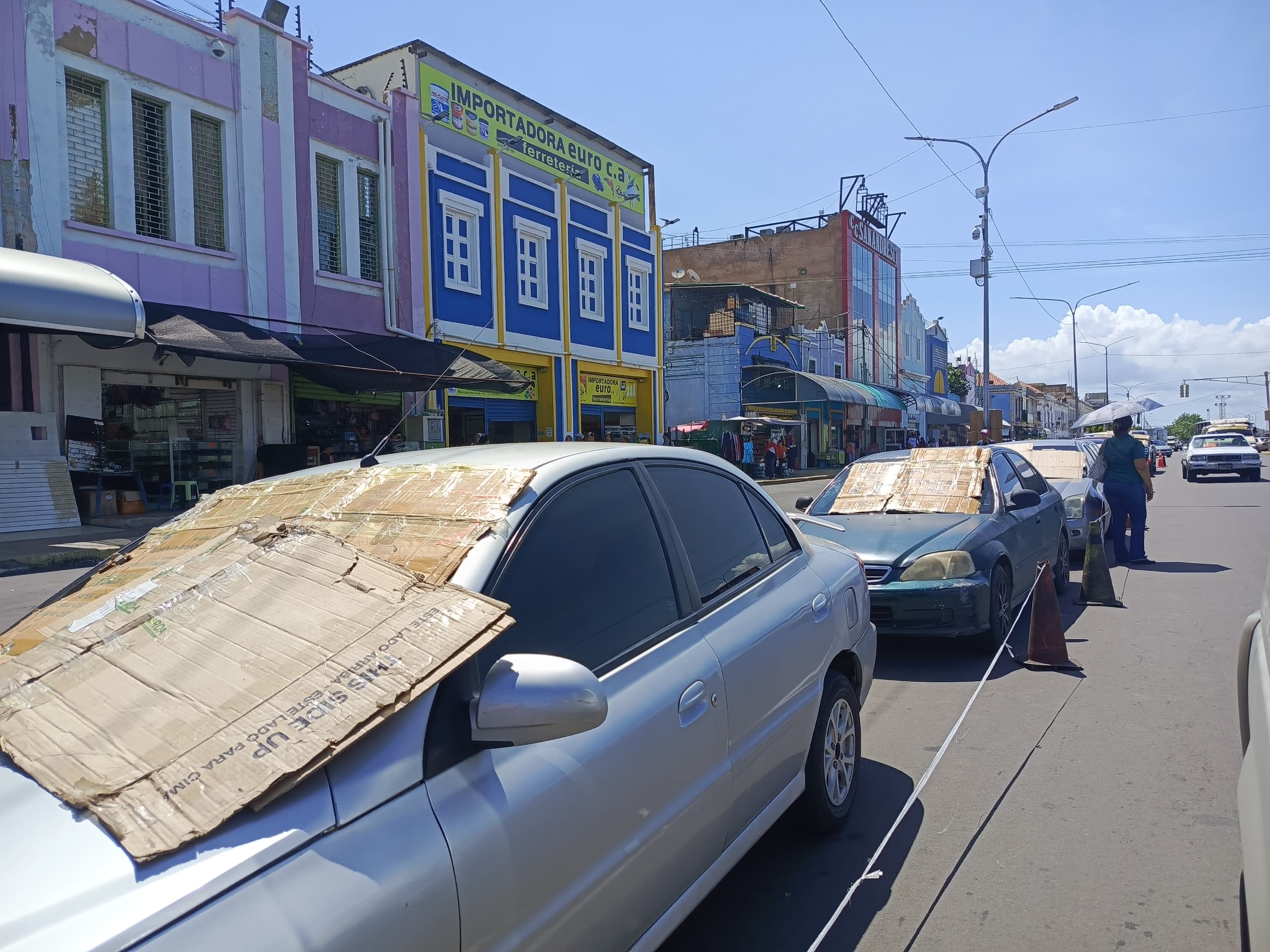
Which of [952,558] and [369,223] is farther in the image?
[369,223]

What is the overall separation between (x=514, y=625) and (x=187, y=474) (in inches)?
574

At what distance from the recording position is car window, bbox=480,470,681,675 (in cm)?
225

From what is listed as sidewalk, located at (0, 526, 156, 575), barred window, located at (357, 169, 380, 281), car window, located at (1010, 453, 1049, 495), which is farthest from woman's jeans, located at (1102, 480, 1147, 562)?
barred window, located at (357, 169, 380, 281)

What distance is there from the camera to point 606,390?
25.4 m

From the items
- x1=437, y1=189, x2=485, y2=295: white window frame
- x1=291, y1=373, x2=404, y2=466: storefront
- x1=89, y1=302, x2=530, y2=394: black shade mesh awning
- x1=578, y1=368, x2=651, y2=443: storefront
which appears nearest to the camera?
x1=89, y1=302, x2=530, y2=394: black shade mesh awning

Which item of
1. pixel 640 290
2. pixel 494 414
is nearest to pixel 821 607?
pixel 494 414

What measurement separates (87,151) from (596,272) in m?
13.2

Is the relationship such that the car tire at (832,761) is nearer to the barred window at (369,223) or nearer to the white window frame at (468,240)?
the barred window at (369,223)

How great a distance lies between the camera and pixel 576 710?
188 cm

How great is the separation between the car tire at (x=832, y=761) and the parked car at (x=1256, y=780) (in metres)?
1.42

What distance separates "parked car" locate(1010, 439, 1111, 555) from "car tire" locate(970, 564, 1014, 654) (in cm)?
300

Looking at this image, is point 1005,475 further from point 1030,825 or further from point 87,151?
point 87,151

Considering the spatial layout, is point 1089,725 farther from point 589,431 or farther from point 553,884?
point 589,431

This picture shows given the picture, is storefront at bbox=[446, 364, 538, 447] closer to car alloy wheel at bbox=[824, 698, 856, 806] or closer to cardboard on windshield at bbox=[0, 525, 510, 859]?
car alloy wheel at bbox=[824, 698, 856, 806]
